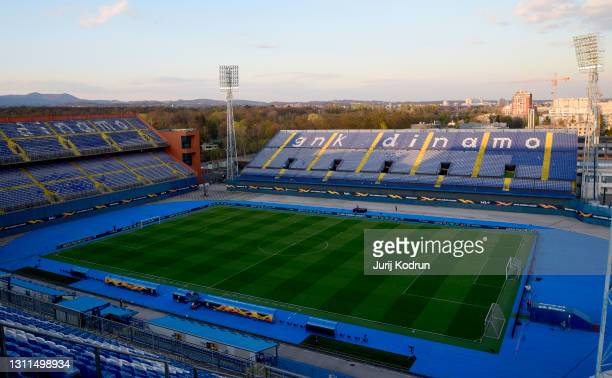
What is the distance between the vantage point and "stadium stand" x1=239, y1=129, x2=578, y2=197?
169 feet

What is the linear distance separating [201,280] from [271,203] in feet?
80.5

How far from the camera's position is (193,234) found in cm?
4131

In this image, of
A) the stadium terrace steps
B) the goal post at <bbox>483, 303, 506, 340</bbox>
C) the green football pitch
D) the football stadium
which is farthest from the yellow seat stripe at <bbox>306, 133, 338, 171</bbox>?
the goal post at <bbox>483, 303, 506, 340</bbox>

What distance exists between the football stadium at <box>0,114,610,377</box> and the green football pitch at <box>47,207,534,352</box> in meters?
0.15

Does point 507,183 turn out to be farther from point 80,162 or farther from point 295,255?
point 80,162

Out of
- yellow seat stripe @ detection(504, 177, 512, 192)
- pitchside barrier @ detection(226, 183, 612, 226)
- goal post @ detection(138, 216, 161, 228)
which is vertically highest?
yellow seat stripe @ detection(504, 177, 512, 192)

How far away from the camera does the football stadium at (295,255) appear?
19969 mm

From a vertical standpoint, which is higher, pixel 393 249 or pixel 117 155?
pixel 117 155

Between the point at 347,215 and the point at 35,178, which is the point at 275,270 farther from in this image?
the point at 35,178

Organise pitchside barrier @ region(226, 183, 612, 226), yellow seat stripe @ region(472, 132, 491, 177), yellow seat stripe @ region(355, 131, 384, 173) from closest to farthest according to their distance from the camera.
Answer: pitchside barrier @ region(226, 183, 612, 226) → yellow seat stripe @ region(472, 132, 491, 177) → yellow seat stripe @ region(355, 131, 384, 173)

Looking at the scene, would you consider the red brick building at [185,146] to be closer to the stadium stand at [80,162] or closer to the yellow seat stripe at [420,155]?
the stadium stand at [80,162]

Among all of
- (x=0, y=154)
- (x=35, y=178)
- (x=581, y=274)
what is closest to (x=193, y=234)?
(x=35, y=178)

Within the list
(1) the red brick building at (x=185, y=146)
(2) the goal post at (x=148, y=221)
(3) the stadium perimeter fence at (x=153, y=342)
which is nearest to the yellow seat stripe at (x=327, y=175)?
(1) the red brick building at (x=185, y=146)

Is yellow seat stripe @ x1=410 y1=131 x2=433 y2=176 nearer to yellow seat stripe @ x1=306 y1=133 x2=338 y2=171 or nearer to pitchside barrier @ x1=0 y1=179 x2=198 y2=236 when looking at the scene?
yellow seat stripe @ x1=306 y1=133 x2=338 y2=171
